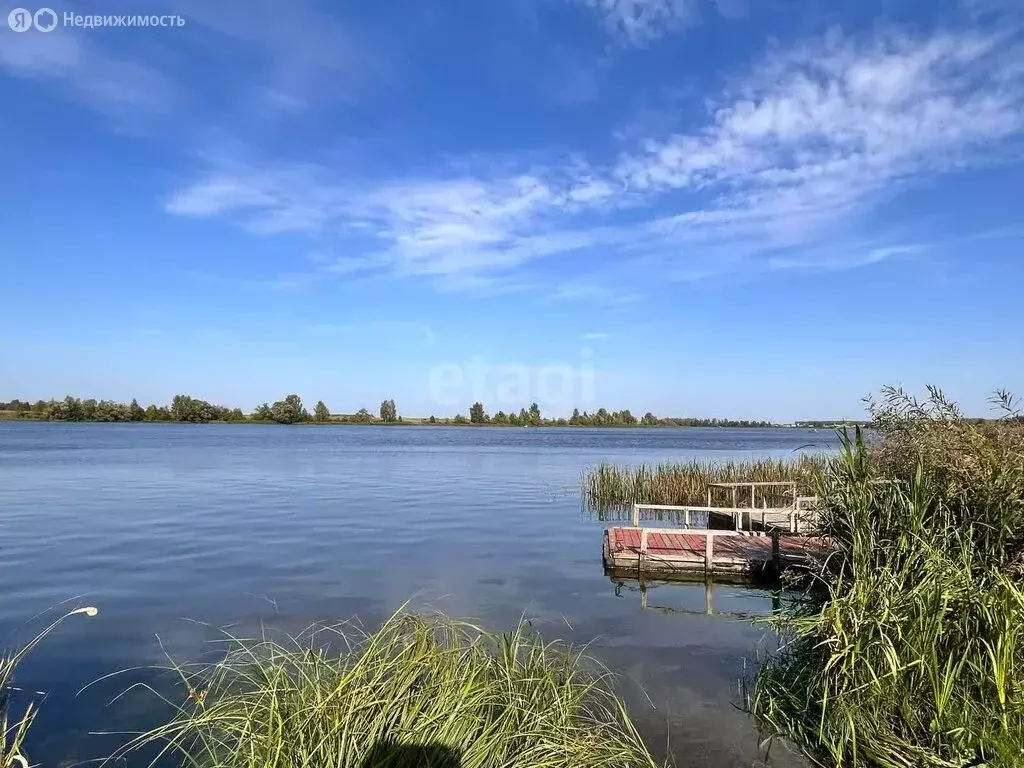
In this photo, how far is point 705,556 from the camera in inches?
653

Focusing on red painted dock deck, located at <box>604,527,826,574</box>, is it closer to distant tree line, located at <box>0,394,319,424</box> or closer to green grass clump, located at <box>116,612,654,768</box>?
green grass clump, located at <box>116,612,654,768</box>

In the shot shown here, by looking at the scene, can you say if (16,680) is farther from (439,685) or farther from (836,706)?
(836,706)

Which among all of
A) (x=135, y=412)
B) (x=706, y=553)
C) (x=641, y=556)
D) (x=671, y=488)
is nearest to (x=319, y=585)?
(x=641, y=556)

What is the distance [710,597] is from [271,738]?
12167mm

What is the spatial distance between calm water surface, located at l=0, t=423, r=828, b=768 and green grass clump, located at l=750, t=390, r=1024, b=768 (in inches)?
31.1

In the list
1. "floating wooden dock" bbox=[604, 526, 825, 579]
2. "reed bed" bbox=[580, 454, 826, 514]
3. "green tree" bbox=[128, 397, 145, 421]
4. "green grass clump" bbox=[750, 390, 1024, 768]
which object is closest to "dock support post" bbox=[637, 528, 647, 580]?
"floating wooden dock" bbox=[604, 526, 825, 579]

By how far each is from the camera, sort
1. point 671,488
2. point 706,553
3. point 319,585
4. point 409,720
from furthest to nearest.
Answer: point 671,488 → point 706,553 → point 319,585 → point 409,720

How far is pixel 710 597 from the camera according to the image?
14.8 m

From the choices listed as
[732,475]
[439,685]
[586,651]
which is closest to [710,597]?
[586,651]

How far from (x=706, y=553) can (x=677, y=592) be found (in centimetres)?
171

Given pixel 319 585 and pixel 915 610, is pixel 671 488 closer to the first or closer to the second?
pixel 319 585

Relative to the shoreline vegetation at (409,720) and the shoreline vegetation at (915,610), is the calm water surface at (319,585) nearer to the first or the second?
the shoreline vegetation at (915,610)

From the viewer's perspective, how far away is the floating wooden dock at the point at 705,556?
53.2 feet

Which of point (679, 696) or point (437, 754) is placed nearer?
point (437, 754)
